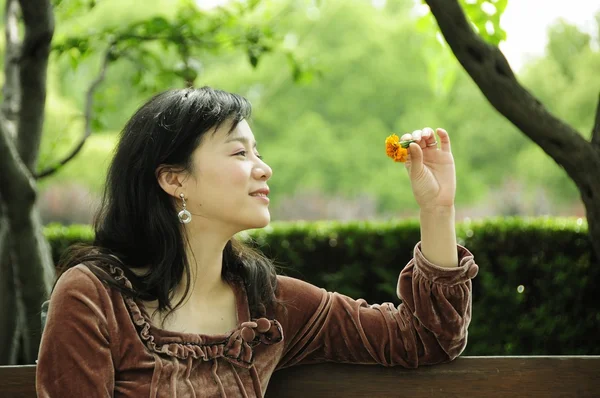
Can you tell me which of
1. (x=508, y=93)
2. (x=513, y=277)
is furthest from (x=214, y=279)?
(x=513, y=277)

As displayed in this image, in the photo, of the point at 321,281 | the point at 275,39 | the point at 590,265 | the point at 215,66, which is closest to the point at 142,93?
the point at 275,39

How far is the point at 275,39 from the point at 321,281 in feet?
4.99

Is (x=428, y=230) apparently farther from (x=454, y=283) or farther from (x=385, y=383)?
(x=385, y=383)

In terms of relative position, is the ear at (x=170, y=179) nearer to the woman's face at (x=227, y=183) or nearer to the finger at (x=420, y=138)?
the woman's face at (x=227, y=183)

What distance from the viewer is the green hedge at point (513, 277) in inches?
182

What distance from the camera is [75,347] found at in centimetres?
199

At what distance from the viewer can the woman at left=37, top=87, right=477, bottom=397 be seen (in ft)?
6.96

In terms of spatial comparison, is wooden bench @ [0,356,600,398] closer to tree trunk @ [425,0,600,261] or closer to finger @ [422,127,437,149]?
tree trunk @ [425,0,600,261]

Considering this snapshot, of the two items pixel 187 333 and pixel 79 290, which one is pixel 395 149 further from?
pixel 79 290

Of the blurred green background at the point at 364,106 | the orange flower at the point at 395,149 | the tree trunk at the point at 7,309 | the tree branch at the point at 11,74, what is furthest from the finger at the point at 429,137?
the blurred green background at the point at 364,106

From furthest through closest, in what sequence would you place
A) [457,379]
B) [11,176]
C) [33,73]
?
[33,73]
[11,176]
[457,379]

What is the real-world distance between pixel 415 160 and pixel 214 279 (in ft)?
2.09

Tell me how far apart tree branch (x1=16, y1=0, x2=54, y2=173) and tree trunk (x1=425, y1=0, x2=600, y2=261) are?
5.67 feet

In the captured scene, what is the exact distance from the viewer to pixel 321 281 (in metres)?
5.14
